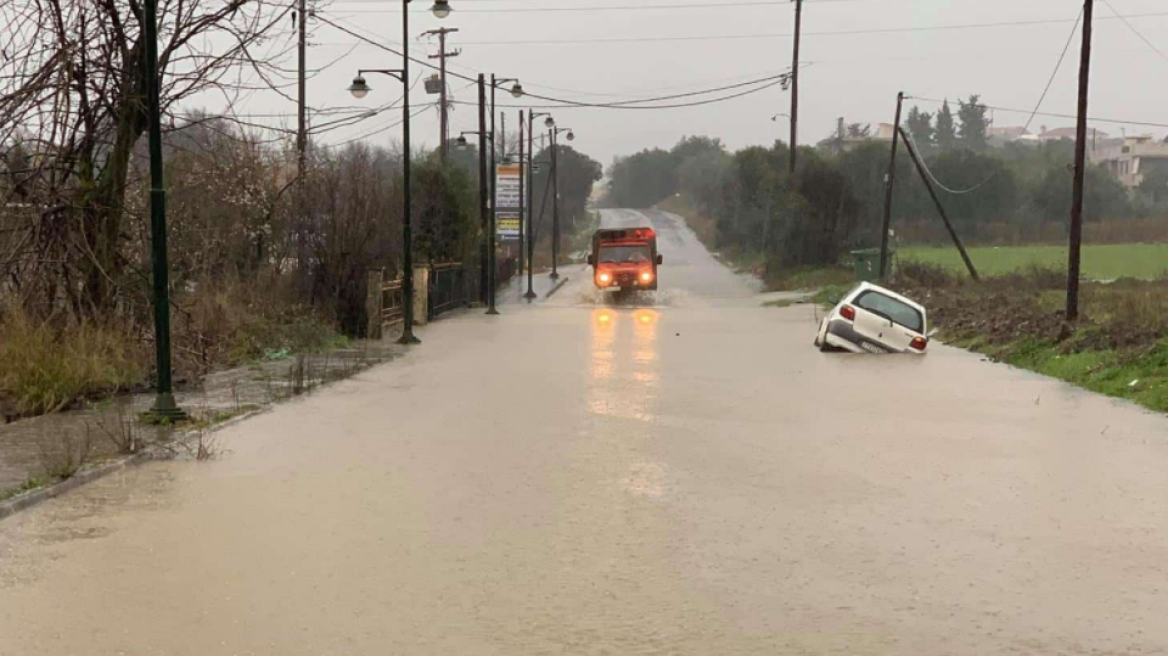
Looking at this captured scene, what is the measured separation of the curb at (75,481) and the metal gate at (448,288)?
22966mm

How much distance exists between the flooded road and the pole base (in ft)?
2.42

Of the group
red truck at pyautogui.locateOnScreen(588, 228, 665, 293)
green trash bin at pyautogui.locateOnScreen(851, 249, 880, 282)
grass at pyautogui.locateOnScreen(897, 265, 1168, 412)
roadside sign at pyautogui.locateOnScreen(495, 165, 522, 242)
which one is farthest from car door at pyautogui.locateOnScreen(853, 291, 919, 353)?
roadside sign at pyautogui.locateOnScreen(495, 165, 522, 242)

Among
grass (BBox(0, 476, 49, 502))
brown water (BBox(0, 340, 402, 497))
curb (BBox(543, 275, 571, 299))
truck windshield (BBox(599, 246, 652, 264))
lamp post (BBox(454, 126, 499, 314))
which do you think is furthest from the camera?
curb (BBox(543, 275, 571, 299))

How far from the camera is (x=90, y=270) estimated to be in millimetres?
16297

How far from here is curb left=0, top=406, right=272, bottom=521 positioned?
8.61 meters

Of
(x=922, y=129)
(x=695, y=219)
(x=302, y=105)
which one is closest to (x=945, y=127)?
(x=922, y=129)

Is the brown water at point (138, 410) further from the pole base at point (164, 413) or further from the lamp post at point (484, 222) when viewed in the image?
the lamp post at point (484, 222)

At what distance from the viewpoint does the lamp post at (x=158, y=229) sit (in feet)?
40.2

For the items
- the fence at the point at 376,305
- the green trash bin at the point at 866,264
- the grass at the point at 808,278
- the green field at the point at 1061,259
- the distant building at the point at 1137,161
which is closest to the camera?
the fence at the point at 376,305

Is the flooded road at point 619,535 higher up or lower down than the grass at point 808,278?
higher up

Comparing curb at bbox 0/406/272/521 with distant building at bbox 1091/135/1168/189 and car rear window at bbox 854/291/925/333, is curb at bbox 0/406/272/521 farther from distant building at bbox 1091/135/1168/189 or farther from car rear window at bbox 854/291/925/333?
distant building at bbox 1091/135/1168/189

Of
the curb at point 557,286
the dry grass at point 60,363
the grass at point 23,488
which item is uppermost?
the dry grass at point 60,363

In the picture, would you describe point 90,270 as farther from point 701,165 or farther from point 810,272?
point 701,165

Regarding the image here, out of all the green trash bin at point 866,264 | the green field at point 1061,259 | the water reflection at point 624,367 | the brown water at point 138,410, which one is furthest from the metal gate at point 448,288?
the green field at point 1061,259
